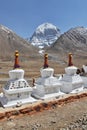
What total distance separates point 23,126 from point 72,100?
5469 mm

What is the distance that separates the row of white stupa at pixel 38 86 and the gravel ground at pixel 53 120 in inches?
67.2

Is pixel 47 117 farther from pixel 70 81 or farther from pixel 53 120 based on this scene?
pixel 70 81

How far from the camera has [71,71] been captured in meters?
19.8

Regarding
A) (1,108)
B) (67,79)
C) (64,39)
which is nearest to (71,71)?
(67,79)

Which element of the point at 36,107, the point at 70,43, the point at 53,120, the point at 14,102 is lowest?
the point at 53,120

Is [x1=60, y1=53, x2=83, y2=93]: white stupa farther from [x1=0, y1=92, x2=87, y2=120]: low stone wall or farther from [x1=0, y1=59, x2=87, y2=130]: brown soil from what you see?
[x1=0, y1=59, x2=87, y2=130]: brown soil

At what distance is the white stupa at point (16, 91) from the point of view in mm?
16062

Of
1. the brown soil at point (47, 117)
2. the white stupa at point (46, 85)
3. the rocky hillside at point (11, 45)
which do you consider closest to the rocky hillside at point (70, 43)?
the rocky hillside at point (11, 45)

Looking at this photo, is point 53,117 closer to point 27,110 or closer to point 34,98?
point 27,110

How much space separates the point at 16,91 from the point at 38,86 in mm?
2513

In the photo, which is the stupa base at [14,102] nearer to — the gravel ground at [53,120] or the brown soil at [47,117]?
the brown soil at [47,117]

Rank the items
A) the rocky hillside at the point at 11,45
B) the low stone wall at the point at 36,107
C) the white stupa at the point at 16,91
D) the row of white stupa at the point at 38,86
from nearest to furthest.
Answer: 1. the low stone wall at the point at 36,107
2. the white stupa at the point at 16,91
3. the row of white stupa at the point at 38,86
4. the rocky hillside at the point at 11,45

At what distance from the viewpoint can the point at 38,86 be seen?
59.8 feet

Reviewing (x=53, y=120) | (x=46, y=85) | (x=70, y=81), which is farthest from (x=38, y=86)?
(x=53, y=120)
